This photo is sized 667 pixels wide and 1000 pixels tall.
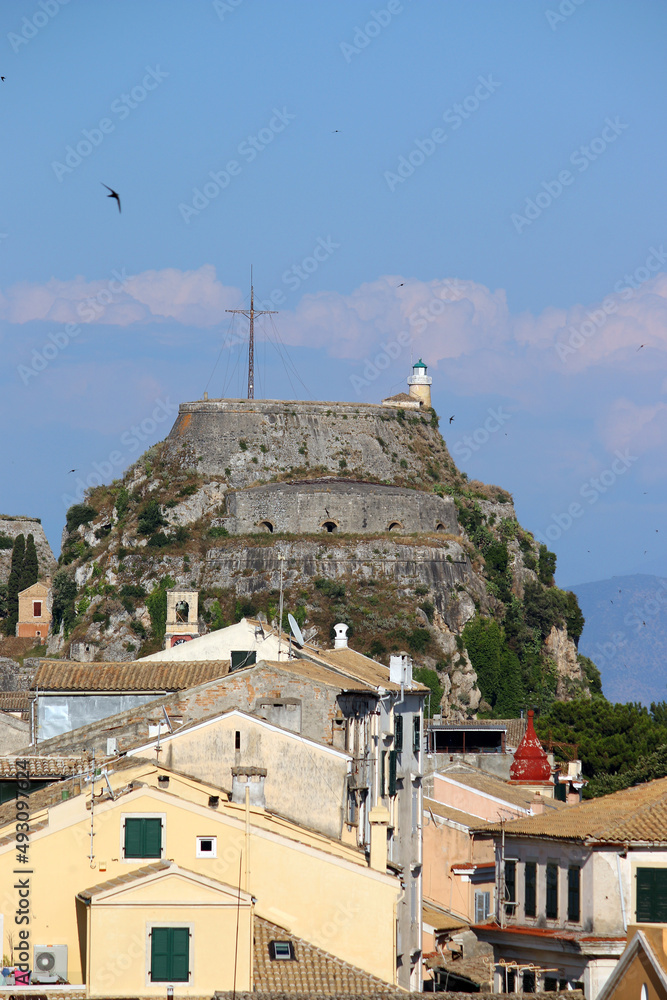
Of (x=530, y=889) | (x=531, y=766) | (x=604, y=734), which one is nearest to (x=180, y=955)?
(x=530, y=889)

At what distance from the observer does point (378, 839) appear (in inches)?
1188

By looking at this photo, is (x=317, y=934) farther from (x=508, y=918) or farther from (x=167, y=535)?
(x=167, y=535)

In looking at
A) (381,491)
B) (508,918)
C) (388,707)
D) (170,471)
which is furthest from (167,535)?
(508,918)

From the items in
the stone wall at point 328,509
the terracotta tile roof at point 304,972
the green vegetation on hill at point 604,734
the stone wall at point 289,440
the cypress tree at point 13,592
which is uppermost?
the stone wall at point 289,440

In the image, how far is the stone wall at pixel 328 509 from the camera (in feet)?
382

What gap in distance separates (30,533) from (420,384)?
116ft

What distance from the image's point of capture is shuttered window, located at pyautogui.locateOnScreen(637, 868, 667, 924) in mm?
29438

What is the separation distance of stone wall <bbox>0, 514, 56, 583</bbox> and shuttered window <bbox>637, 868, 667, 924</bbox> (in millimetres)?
115258

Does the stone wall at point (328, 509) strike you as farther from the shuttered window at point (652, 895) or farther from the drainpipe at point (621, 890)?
the shuttered window at point (652, 895)

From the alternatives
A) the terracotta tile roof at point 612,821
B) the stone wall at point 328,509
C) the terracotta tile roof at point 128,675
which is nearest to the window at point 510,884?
the terracotta tile roof at point 612,821

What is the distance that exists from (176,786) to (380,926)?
455cm

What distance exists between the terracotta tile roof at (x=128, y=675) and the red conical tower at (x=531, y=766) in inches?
603

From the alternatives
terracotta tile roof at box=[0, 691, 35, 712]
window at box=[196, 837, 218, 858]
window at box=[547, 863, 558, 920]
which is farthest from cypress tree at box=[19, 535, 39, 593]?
window at box=[196, 837, 218, 858]

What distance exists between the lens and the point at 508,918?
106 ft
